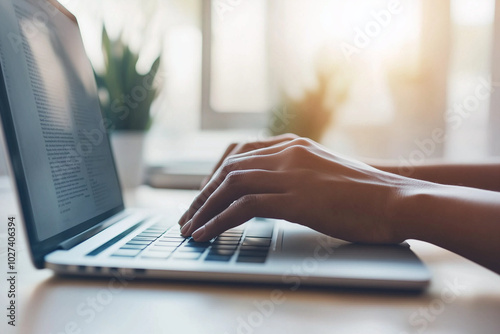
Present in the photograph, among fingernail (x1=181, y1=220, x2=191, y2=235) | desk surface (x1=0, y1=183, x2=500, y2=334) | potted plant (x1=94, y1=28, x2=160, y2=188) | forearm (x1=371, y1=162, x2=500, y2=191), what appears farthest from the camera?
potted plant (x1=94, y1=28, x2=160, y2=188)

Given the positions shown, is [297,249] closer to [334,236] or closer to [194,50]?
[334,236]

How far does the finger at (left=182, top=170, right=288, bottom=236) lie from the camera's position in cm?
48

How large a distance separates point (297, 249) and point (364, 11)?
0.99 m

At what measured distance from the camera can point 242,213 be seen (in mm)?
464

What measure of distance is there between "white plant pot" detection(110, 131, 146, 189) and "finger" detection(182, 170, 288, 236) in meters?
0.72

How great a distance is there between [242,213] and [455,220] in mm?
233

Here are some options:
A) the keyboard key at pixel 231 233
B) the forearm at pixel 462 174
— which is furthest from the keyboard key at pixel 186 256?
the forearm at pixel 462 174

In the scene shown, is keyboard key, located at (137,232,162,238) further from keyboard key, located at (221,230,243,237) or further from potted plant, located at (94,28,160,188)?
potted plant, located at (94,28,160,188)

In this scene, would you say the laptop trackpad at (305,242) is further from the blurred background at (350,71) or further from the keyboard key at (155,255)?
the blurred background at (350,71)

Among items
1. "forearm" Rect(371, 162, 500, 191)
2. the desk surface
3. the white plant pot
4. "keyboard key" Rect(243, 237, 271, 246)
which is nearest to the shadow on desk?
the desk surface

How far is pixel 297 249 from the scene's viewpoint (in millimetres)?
451

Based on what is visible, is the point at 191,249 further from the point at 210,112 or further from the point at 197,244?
the point at 210,112

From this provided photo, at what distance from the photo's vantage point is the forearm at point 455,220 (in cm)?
40

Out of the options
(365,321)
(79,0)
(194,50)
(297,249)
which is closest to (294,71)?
(194,50)
